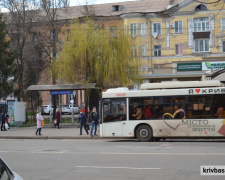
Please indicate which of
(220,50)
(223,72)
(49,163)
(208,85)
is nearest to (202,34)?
(220,50)

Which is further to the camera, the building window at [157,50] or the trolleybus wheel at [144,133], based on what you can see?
the building window at [157,50]

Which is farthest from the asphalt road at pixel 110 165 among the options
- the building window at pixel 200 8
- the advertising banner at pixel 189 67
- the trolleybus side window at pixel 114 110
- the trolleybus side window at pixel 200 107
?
the building window at pixel 200 8

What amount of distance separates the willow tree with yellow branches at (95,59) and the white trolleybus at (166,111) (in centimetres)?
1458

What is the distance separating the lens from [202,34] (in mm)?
53469

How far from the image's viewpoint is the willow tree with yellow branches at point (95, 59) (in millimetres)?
37688

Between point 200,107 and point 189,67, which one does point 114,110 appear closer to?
point 200,107

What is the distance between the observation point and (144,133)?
2209 cm

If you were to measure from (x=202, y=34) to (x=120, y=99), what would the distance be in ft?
109

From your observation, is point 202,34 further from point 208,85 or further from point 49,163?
point 49,163

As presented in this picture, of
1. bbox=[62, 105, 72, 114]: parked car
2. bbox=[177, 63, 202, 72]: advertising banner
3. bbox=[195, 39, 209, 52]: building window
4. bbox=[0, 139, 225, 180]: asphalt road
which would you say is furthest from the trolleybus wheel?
bbox=[62, 105, 72, 114]: parked car

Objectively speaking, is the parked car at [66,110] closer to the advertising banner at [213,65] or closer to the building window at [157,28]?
the building window at [157,28]

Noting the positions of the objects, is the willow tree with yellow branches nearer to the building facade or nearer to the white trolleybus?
the building facade

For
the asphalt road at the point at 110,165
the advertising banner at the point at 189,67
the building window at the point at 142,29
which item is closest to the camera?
the asphalt road at the point at 110,165

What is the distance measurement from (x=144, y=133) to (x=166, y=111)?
1590 millimetres
